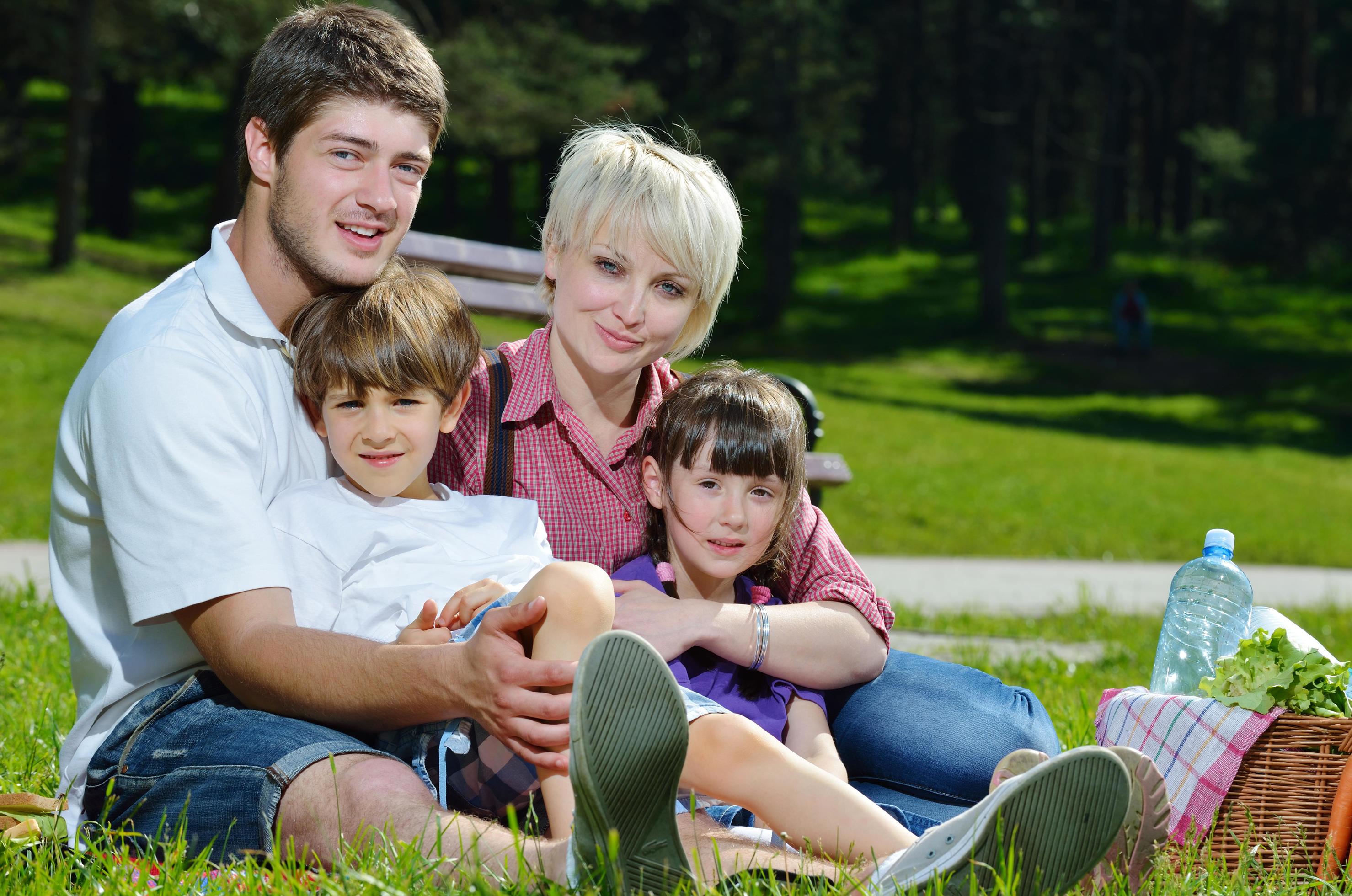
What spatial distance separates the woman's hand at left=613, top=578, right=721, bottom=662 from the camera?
8.98ft

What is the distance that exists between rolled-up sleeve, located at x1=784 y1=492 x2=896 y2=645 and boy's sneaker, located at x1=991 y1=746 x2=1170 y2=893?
1.97ft

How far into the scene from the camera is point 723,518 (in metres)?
2.90

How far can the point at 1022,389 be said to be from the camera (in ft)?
74.5

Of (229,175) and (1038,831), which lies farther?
(229,175)

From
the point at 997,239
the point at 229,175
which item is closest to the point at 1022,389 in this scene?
the point at 997,239

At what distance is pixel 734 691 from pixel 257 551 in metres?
1.08

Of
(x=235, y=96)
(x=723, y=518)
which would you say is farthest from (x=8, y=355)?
(x=723, y=518)

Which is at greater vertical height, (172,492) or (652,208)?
(652,208)

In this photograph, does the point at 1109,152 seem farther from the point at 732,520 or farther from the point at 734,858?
the point at 734,858

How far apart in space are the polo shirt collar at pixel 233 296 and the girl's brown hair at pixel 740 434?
90 cm

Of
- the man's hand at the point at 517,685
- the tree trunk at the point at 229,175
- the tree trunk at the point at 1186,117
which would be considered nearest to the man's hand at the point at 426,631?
the man's hand at the point at 517,685

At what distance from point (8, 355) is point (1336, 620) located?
12.7 m

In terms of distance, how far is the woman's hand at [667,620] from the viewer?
2738 millimetres

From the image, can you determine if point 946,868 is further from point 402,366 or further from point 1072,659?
point 1072,659
